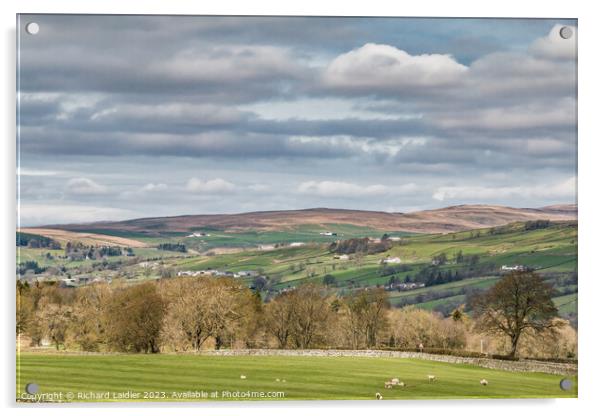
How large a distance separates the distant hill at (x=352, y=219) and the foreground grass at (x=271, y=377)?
77.0 inches

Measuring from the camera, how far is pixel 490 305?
1762cm

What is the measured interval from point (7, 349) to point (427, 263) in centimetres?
625

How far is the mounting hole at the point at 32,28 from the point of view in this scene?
16.6 metres

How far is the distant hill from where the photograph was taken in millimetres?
17281

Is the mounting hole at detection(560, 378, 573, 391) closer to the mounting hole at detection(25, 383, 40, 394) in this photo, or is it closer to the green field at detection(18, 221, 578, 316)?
the green field at detection(18, 221, 578, 316)

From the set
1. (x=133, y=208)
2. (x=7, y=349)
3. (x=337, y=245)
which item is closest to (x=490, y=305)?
(x=337, y=245)

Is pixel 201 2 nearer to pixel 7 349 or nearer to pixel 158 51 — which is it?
pixel 158 51

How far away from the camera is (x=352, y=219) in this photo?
17.5 metres

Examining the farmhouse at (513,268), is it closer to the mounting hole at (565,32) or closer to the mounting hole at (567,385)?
the mounting hole at (567,385)

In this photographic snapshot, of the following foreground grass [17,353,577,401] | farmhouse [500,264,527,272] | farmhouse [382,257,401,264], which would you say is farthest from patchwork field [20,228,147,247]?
farmhouse [500,264,527,272]

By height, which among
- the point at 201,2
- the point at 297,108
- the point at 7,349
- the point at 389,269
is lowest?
the point at 7,349

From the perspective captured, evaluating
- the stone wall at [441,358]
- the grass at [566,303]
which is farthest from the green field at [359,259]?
the stone wall at [441,358]

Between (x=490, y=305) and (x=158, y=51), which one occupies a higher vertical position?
(x=158, y=51)

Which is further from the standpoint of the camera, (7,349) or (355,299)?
(355,299)
